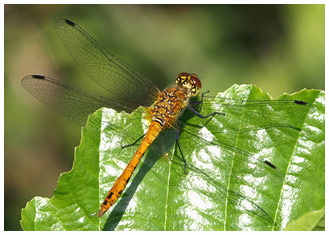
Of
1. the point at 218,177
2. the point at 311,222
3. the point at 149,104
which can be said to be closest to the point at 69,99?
the point at 149,104

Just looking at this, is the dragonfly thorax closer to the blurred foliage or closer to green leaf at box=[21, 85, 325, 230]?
green leaf at box=[21, 85, 325, 230]

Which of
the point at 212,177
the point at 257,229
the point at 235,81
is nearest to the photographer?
the point at 257,229

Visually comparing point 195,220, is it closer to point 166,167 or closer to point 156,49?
point 166,167

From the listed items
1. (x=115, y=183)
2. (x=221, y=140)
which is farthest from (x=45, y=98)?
(x=221, y=140)

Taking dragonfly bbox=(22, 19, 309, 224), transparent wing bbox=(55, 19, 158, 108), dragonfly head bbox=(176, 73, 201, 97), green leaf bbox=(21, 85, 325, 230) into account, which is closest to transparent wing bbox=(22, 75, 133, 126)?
dragonfly bbox=(22, 19, 309, 224)

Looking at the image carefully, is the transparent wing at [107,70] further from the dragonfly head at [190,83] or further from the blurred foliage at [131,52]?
the blurred foliage at [131,52]

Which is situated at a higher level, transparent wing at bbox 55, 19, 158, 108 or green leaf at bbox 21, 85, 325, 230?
transparent wing at bbox 55, 19, 158, 108

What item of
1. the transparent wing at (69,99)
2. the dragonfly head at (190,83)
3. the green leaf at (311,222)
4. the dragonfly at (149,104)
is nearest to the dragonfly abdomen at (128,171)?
the dragonfly at (149,104)
